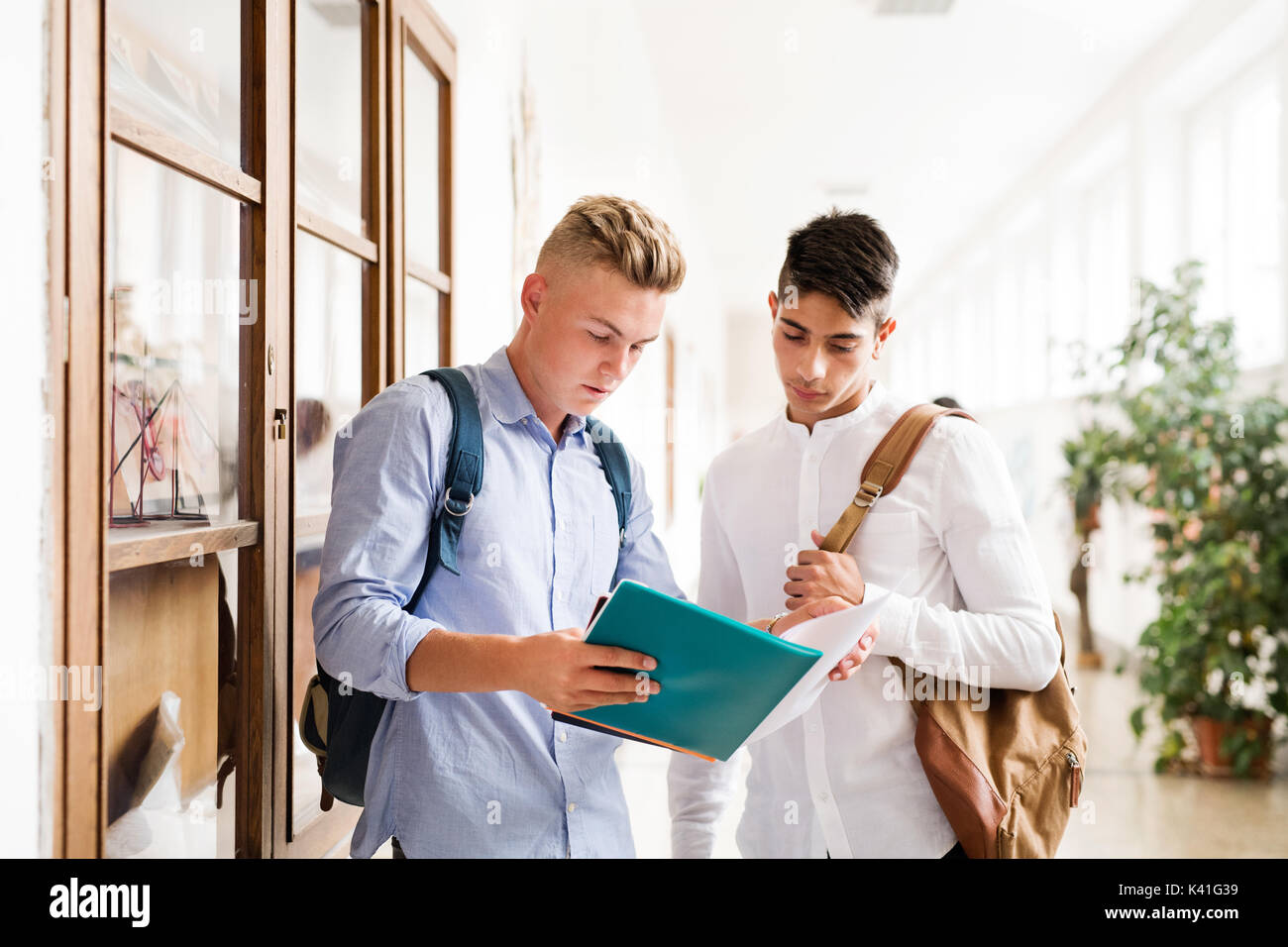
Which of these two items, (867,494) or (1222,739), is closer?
(867,494)

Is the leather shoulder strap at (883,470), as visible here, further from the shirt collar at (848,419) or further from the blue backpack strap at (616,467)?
the blue backpack strap at (616,467)

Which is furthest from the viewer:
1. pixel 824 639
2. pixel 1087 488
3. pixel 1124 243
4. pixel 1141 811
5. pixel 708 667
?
pixel 1124 243

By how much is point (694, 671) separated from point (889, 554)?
508mm

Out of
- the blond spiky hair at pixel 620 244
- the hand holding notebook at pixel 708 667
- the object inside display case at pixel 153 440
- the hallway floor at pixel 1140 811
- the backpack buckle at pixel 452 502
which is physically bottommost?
the hallway floor at pixel 1140 811

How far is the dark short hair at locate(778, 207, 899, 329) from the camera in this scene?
1.46 meters

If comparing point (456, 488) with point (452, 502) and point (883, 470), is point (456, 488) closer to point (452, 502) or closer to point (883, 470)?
point (452, 502)

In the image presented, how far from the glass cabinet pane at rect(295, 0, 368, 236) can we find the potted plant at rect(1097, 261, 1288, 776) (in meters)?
3.81

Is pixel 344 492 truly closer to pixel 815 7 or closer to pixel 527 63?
pixel 527 63

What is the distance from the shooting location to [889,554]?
1.45 meters

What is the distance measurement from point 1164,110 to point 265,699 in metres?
7.23

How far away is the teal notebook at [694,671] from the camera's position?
3.22 feet

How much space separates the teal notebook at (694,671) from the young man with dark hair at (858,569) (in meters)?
0.23

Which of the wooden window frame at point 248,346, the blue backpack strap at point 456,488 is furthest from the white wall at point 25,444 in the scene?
the blue backpack strap at point 456,488

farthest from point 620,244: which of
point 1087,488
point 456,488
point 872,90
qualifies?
point 872,90
